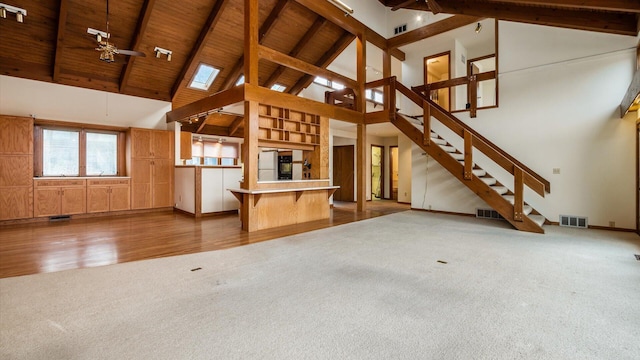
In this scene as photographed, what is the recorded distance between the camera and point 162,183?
322 inches

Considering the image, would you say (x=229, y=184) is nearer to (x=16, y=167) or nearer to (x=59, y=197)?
(x=59, y=197)

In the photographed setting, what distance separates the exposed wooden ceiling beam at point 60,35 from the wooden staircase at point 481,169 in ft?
23.2

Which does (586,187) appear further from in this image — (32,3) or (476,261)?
(32,3)

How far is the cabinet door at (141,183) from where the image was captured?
772 cm

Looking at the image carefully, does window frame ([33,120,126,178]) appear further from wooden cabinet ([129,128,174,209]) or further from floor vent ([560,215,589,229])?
floor vent ([560,215,589,229])

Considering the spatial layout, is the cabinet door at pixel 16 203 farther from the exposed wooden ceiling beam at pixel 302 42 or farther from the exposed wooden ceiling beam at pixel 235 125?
the exposed wooden ceiling beam at pixel 302 42

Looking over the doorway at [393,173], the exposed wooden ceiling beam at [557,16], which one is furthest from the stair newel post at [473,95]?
the doorway at [393,173]

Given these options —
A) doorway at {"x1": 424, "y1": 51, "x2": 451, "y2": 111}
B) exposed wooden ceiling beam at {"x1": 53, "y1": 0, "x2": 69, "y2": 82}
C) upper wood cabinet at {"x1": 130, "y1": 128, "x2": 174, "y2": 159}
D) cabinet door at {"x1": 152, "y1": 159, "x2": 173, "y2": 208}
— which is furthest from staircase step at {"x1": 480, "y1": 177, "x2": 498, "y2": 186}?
exposed wooden ceiling beam at {"x1": 53, "y1": 0, "x2": 69, "y2": 82}

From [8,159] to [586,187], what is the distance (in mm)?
12061

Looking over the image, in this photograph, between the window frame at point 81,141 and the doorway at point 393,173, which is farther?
the doorway at point 393,173

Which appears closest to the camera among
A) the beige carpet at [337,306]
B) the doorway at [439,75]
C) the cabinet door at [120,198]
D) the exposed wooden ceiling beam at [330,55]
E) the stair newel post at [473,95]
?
the beige carpet at [337,306]

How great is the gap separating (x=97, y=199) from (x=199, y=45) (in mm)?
4698

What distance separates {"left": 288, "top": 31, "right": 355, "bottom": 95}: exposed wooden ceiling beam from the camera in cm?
879

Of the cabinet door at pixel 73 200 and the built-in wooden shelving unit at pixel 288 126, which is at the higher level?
the built-in wooden shelving unit at pixel 288 126
